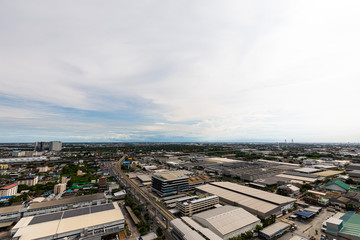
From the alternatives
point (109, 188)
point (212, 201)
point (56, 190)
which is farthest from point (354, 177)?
point (56, 190)

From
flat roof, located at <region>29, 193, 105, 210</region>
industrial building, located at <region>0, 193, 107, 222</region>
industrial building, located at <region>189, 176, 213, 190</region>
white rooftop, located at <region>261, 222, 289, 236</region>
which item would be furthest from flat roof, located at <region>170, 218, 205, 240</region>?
industrial building, located at <region>189, 176, 213, 190</region>

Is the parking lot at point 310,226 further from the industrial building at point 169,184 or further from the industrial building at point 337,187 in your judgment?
the industrial building at point 169,184

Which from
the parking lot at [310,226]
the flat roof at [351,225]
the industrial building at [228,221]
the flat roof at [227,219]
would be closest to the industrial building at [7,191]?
the industrial building at [228,221]

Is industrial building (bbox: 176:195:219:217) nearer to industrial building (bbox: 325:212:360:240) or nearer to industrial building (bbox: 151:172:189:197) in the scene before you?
industrial building (bbox: 151:172:189:197)

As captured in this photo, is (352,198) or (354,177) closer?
(352,198)

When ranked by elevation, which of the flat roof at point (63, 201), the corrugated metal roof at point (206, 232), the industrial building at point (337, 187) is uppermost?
the flat roof at point (63, 201)

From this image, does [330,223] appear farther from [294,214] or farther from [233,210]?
[233,210]
